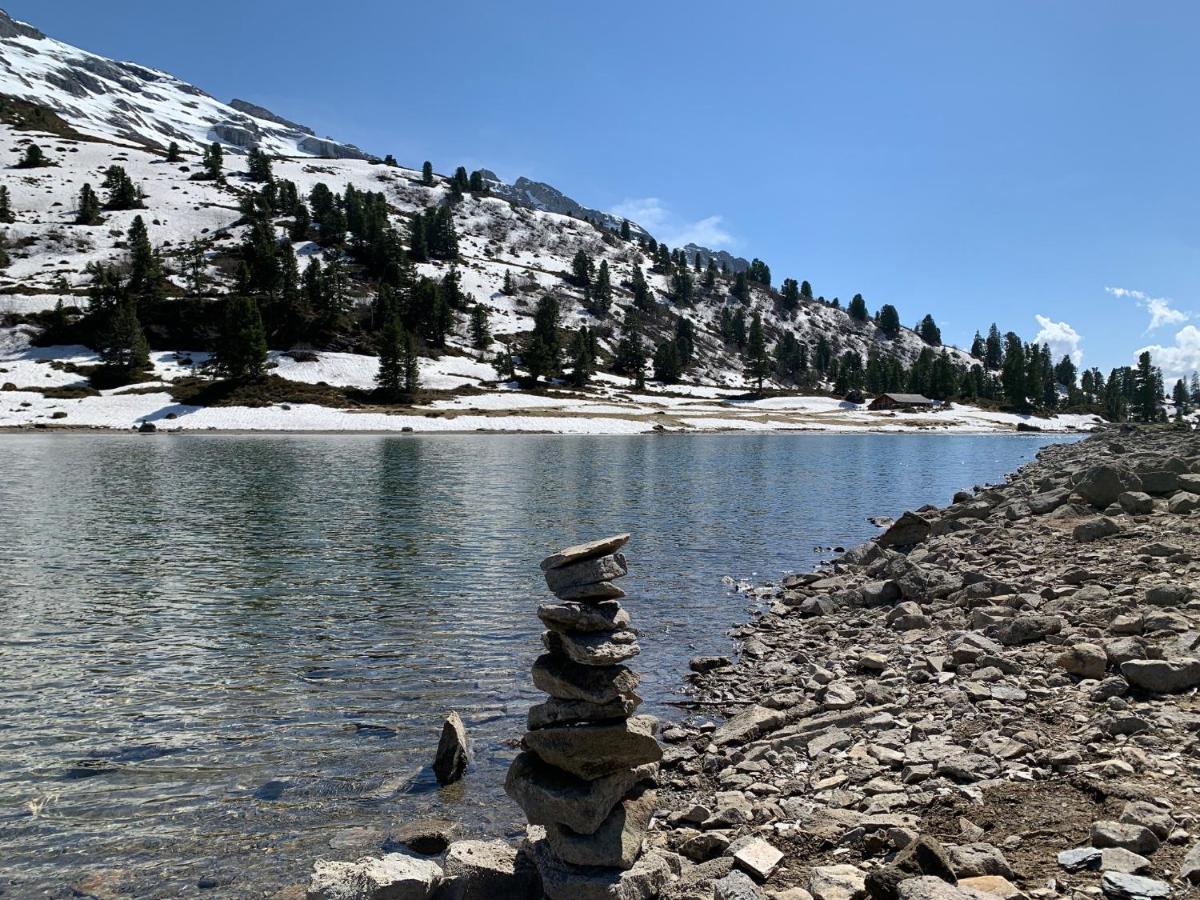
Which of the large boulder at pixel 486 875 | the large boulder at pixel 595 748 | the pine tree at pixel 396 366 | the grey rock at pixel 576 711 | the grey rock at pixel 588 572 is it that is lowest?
the large boulder at pixel 486 875

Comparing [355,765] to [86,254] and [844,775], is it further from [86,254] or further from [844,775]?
[86,254]

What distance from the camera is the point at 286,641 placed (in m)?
17.1

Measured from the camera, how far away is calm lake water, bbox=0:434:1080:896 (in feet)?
31.3

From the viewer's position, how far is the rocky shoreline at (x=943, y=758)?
21.5ft

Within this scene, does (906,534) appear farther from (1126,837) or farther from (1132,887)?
(1132,887)

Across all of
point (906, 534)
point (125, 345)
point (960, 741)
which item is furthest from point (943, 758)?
point (125, 345)

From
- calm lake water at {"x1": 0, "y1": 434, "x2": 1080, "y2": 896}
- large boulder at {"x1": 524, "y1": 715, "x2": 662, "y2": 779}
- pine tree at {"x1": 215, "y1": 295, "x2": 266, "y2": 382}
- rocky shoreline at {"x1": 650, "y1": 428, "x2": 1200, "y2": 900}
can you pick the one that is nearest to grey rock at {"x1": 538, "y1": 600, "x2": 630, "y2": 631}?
large boulder at {"x1": 524, "y1": 715, "x2": 662, "y2": 779}

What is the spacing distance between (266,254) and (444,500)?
497 ft

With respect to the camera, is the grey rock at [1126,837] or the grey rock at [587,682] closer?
the grey rock at [1126,837]

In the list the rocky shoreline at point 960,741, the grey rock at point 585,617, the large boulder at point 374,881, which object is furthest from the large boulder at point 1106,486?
the large boulder at point 374,881

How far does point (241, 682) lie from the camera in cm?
1445

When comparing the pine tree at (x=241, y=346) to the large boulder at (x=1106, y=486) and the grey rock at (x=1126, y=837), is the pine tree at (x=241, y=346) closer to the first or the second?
the large boulder at (x=1106, y=486)

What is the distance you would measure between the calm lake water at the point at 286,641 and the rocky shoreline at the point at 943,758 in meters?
2.23

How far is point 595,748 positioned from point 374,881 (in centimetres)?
262
